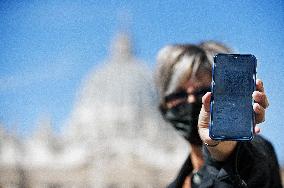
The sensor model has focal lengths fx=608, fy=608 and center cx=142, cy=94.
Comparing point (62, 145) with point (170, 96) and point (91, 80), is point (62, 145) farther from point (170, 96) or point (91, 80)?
point (170, 96)

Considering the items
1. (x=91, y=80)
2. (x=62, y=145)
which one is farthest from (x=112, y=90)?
(x=62, y=145)

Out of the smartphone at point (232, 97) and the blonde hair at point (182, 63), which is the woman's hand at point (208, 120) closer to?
the smartphone at point (232, 97)

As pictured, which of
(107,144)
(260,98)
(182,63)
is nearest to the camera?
(260,98)

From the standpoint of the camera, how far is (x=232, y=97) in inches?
27.9

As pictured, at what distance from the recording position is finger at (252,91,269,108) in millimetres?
679

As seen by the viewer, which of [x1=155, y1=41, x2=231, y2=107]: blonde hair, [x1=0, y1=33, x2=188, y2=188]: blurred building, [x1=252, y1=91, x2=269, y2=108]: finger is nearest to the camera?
[x1=252, y1=91, x2=269, y2=108]: finger

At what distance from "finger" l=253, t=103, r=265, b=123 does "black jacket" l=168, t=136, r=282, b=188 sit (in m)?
0.04

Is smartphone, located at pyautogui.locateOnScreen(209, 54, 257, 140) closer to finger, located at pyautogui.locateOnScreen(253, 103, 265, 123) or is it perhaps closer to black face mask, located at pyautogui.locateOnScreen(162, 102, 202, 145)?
finger, located at pyautogui.locateOnScreen(253, 103, 265, 123)

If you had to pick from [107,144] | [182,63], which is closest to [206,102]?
[182,63]

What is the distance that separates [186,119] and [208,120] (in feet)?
0.87

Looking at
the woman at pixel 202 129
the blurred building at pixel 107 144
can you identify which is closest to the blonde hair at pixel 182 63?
the woman at pixel 202 129

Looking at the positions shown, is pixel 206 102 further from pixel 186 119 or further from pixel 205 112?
pixel 186 119

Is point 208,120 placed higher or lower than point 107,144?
higher

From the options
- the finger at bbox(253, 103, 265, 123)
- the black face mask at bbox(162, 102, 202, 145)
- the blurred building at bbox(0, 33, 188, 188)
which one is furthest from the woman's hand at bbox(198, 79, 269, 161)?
the blurred building at bbox(0, 33, 188, 188)
